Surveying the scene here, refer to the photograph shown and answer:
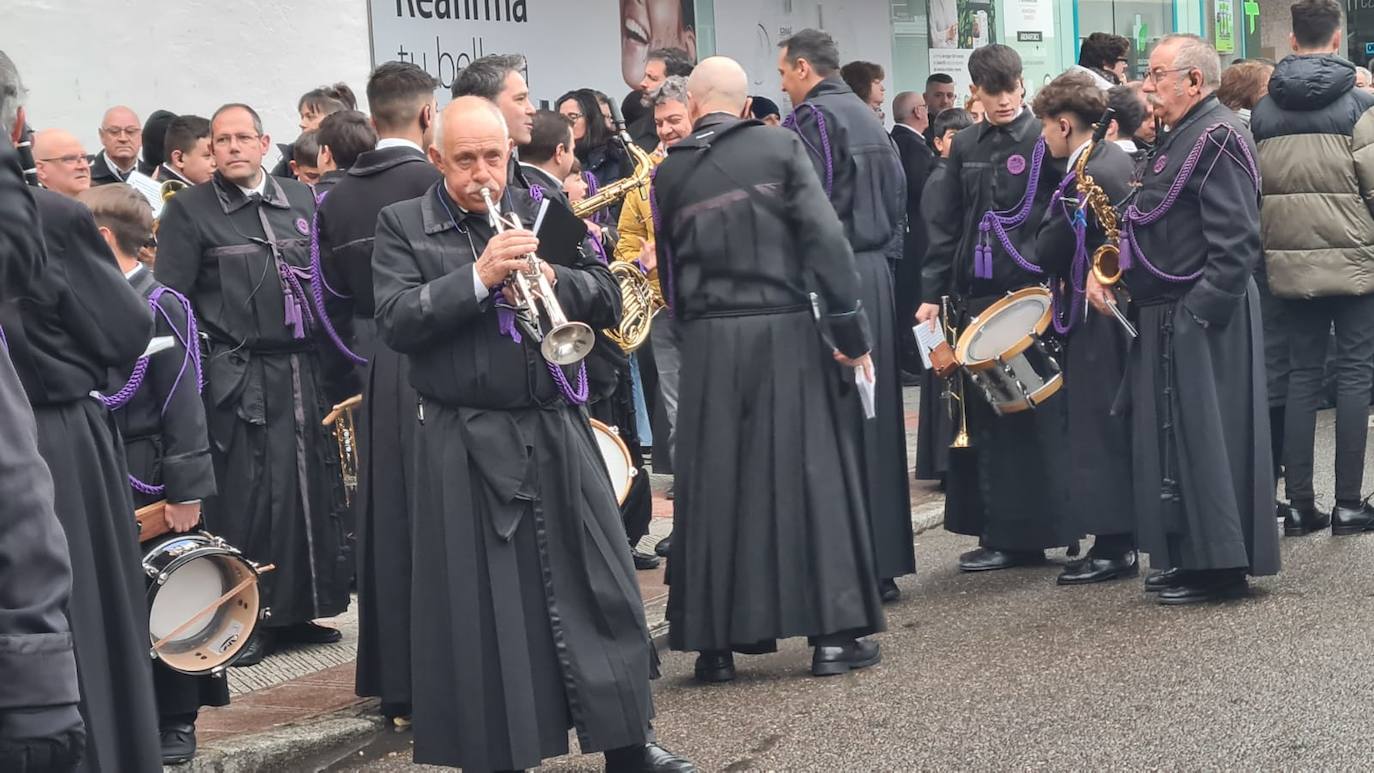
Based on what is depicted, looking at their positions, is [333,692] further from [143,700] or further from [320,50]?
[320,50]

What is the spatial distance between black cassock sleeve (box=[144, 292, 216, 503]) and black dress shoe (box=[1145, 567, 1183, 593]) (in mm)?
3737

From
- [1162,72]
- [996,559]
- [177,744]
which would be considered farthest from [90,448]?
[996,559]

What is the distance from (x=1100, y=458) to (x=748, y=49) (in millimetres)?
7965

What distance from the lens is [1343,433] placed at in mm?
8766

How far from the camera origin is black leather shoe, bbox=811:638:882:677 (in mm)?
6746

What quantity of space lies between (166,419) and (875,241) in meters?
3.28

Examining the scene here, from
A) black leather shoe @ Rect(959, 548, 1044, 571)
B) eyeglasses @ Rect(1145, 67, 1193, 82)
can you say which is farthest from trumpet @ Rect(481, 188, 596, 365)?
black leather shoe @ Rect(959, 548, 1044, 571)

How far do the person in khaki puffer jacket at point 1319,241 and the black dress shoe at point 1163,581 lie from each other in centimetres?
140

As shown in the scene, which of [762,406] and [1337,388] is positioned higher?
[762,406]

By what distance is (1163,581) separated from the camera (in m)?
7.65

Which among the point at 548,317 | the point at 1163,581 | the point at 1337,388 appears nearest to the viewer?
the point at 548,317

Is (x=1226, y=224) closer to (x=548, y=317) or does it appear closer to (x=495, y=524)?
(x=548, y=317)

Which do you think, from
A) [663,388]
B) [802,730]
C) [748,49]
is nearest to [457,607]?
[802,730]

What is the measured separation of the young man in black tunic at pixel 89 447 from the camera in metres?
4.45
